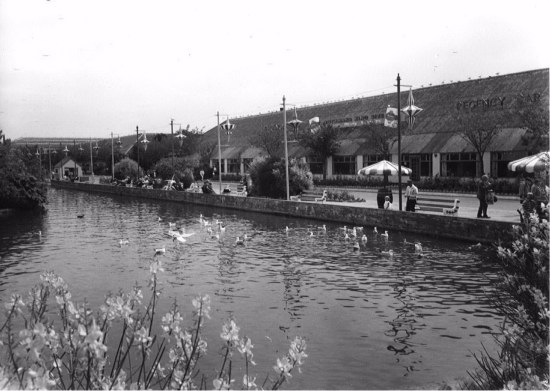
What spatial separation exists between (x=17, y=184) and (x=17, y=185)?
10 centimetres

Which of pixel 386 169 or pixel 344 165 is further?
pixel 344 165

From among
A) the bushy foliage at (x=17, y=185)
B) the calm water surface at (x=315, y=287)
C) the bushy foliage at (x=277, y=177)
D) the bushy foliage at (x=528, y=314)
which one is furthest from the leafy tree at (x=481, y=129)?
the bushy foliage at (x=528, y=314)

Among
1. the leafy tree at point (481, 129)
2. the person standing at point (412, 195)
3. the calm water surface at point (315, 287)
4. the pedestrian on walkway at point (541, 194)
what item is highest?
the leafy tree at point (481, 129)

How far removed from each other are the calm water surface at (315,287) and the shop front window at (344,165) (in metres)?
25.4

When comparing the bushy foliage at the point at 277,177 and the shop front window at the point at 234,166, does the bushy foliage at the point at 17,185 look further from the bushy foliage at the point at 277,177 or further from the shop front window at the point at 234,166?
the shop front window at the point at 234,166

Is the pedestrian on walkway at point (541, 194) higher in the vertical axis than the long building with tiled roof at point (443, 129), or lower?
lower

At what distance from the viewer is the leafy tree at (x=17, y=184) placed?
43.0 meters

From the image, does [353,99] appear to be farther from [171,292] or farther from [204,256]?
[171,292]

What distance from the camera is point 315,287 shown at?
1619 centimetres

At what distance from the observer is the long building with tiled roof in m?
42.4

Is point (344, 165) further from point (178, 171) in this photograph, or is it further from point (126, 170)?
point (126, 170)

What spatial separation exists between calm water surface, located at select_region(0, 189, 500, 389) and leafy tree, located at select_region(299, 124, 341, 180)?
25996mm

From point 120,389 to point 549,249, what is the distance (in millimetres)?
5338

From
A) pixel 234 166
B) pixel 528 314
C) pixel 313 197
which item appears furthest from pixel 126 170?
pixel 528 314
